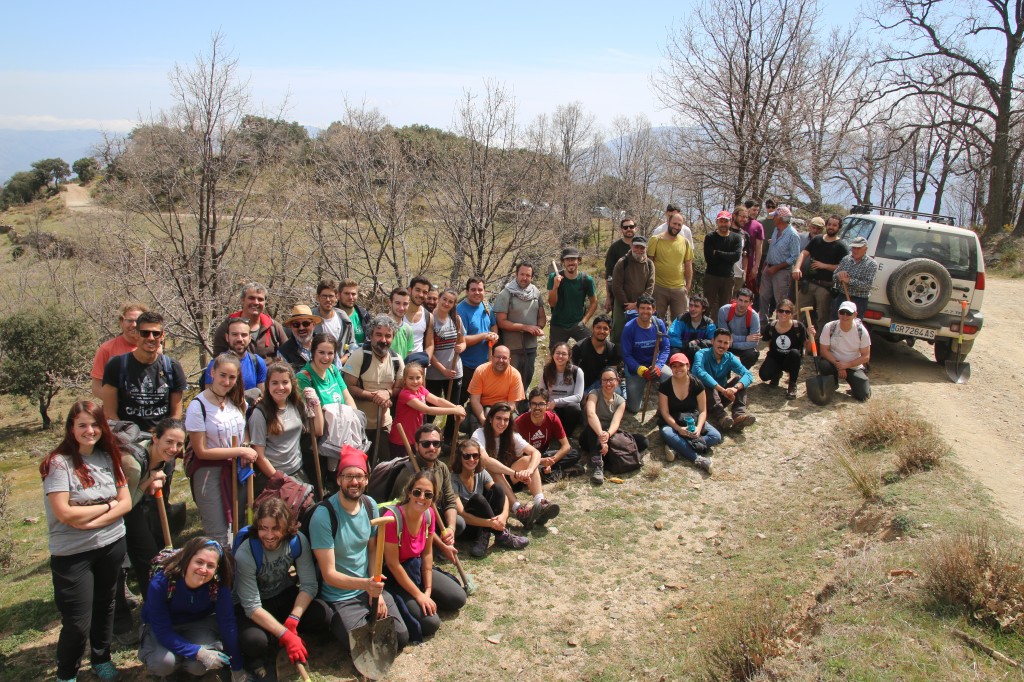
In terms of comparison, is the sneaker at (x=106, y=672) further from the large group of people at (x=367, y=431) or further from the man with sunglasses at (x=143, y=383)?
the man with sunglasses at (x=143, y=383)

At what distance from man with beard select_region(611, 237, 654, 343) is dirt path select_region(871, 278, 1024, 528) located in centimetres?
341

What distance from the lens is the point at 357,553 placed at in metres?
4.82

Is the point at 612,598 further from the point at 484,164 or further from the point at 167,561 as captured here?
the point at 484,164

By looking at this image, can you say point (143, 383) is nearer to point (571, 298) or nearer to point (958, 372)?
point (571, 298)

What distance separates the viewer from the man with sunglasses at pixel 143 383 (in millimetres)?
4945

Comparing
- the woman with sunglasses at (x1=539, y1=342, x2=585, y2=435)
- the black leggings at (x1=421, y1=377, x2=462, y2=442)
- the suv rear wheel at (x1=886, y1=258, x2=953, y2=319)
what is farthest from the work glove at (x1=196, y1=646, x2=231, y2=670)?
the suv rear wheel at (x1=886, y1=258, x2=953, y2=319)

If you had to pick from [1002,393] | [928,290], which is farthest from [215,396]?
[1002,393]

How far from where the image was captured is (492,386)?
7246 millimetres

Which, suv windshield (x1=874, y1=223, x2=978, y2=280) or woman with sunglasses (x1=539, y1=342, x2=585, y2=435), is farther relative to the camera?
→ suv windshield (x1=874, y1=223, x2=978, y2=280)

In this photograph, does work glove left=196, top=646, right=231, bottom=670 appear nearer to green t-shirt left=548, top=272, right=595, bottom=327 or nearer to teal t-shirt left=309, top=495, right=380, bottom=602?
teal t-shirt left=309, top=495, right=380, bottom=602

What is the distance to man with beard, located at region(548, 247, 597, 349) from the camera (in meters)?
8.40

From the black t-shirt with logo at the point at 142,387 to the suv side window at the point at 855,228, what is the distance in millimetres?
8765

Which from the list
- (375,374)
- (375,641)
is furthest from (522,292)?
(375,641)

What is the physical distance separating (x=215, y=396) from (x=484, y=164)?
9.78 metres
